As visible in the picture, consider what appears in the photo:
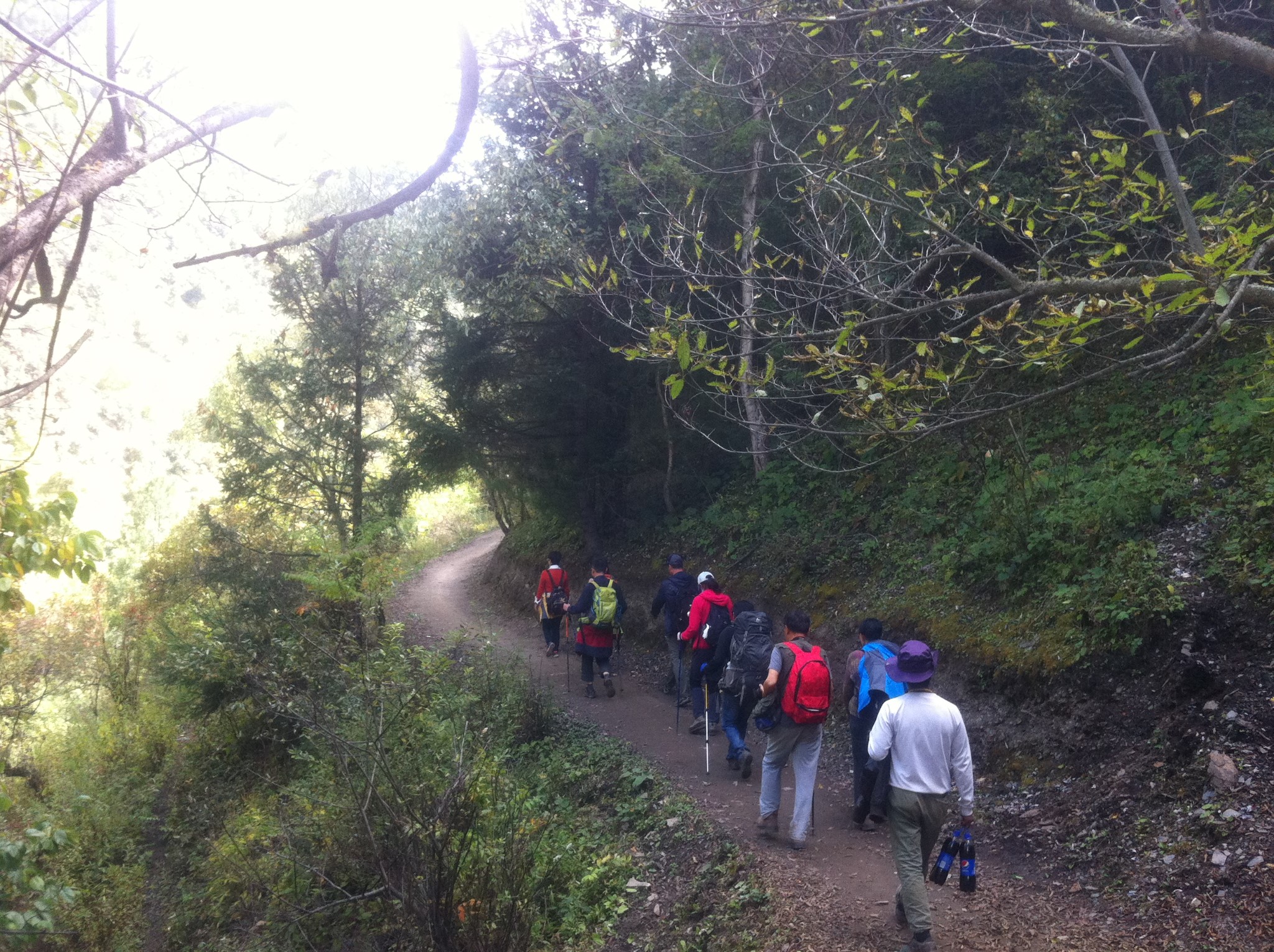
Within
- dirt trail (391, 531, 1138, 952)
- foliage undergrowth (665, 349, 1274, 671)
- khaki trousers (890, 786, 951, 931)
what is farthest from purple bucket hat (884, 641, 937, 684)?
dirt trail (391, 531, 1138, 952)

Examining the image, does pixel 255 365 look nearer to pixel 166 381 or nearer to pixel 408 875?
pixel 408 875

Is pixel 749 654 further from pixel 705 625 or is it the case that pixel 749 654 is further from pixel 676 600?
pixel 676 600

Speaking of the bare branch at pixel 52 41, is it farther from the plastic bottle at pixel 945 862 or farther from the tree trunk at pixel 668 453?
the tree trunk at pixel 668 453

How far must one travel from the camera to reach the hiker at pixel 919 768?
4895 millimetres

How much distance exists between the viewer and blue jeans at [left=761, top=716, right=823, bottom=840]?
6.55 meters

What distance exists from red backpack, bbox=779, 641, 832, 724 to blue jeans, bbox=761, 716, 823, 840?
4.2 inches

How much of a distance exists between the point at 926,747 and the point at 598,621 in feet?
23.1

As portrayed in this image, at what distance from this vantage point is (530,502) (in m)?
18.9

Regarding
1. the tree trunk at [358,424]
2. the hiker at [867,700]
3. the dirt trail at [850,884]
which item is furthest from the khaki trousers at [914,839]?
the tree trunk at [358,424]

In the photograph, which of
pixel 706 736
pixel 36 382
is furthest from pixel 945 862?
pixel 36 382

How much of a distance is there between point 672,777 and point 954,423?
5.20m

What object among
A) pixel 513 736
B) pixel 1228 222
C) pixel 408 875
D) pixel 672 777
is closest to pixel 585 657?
pixel 513 736

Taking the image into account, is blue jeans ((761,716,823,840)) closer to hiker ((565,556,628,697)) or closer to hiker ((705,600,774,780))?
hiker ((705,600,774,780))

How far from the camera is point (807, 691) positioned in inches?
252
